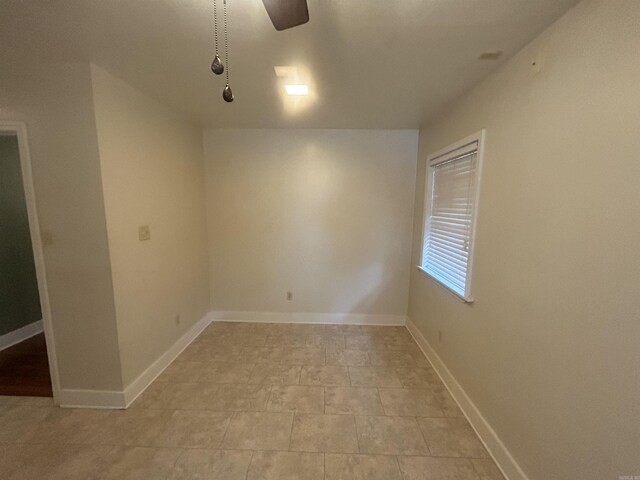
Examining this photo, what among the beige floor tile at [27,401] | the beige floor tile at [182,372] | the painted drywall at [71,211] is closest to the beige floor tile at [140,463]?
the painted drywall at [71,211]

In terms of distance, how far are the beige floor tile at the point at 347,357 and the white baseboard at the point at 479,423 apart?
25.8 inches

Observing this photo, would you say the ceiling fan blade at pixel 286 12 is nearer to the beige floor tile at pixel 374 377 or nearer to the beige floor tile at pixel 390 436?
the beige floor tile at pixel 390 436

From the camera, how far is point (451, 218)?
2375 millimetres

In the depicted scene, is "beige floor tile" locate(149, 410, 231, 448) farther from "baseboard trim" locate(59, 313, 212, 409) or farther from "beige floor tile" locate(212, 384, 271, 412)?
"baseboard trim" locate(59, 313, 212, 409)

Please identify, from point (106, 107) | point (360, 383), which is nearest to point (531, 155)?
point (360, 383)

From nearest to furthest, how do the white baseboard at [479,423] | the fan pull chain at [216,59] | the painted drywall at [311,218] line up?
the fan pull chain at [216,59] < the white baseboard at [479,423] < the painted drywall at [311,218]

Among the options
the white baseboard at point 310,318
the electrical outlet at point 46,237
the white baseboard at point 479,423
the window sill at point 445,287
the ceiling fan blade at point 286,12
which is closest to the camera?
the ceiling fan blade at point 286,12

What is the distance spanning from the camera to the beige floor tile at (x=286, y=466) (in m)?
1.49

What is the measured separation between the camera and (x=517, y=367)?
1.48 meters

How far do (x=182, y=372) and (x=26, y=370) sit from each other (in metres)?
1.45

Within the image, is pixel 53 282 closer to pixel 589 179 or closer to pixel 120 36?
pixel 120 36

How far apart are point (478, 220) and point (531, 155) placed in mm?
573

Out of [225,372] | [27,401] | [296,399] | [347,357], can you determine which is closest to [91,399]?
[27,401]

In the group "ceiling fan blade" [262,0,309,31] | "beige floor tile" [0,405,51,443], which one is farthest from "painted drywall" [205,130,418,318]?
"ceiling fan blade" [262,0,309,31]
